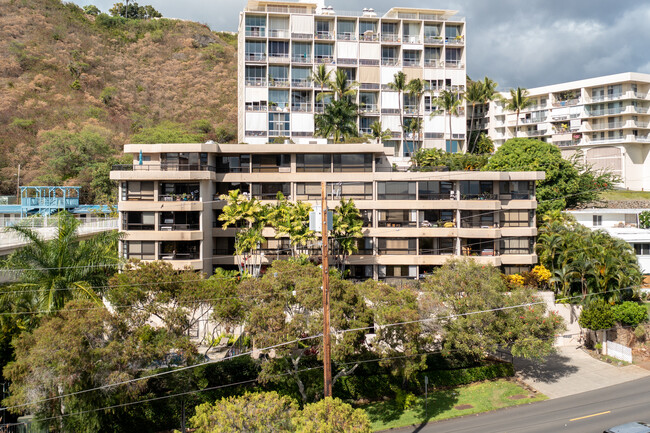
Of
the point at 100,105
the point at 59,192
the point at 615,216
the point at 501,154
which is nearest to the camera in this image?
the point at 615,216

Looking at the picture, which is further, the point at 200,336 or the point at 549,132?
the point at 549,132

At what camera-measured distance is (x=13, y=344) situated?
1064 inches

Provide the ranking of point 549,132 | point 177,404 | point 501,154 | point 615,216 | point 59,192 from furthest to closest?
point 549,132, point 59,192, point 501,154, point 615,216, point 177,404

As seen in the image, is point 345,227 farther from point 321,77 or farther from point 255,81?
point 255,81

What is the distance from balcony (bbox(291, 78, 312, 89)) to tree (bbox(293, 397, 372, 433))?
63.1 metres

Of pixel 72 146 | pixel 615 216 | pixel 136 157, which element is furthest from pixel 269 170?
pixel 72 146

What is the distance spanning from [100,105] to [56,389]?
11474cm

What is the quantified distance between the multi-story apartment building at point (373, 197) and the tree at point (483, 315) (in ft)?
43.8

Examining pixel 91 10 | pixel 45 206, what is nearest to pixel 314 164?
pixel 45 206

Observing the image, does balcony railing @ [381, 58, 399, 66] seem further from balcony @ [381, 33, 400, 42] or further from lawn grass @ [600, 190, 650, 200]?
lawn grass @ [600, 190, 650, 200]

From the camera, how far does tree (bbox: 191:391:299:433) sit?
20.5m

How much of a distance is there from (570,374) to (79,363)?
3410 centimetres

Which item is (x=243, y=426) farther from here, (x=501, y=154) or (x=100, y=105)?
(x=100, y=105)

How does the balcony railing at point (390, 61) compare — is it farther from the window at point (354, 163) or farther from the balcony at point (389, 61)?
the window at point (354, 163)
